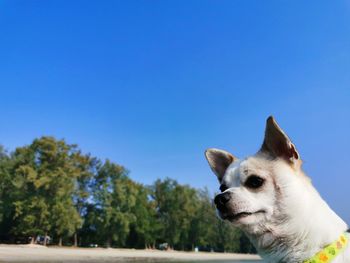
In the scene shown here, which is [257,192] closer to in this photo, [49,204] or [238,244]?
[49,204]

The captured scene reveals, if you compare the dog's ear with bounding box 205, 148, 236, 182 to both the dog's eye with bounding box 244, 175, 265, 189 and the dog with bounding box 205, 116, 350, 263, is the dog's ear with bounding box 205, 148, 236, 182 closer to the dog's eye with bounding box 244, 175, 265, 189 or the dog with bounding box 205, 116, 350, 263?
the dog with bounding box 205, 116, 350, 263

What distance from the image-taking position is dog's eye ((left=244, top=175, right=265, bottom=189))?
4207 millimetres

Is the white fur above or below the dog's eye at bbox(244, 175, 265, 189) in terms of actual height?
below

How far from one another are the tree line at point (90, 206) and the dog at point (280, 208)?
5258 cm

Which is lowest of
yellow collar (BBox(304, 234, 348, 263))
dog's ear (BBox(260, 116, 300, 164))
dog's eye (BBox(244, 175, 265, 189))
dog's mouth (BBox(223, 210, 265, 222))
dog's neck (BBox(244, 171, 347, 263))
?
yellow collar (BBox(304, 234, 348, 263))

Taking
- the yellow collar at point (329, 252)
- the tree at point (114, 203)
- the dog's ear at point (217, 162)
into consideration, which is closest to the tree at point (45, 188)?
the tree at point (114, 203)

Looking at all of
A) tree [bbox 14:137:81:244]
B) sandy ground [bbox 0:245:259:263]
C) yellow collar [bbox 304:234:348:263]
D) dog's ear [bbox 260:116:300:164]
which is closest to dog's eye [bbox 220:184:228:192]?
dog's ear [bbox 260:116:300:164]

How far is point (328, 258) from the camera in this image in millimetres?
3600

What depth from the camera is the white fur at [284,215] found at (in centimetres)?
377

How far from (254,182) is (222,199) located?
14.8 inches

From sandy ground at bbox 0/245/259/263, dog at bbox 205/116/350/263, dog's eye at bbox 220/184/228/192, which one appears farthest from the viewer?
sandy ground at bbox 0/245/259/263

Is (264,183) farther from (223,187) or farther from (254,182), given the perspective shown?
(223,187)

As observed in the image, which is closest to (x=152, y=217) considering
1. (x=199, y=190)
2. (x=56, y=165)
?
A: (x=199, y=190)

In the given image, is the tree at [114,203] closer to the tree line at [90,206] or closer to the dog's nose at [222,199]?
the tree line at [90,206]
